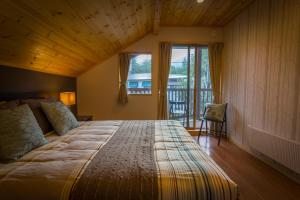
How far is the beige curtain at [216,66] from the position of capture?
4.25 m

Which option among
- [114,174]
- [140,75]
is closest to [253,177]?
[114,174]

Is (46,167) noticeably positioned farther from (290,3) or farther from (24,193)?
(290,3)

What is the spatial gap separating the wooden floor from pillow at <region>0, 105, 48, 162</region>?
6.40ft

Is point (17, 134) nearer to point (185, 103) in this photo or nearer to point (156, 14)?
point (156, 14)

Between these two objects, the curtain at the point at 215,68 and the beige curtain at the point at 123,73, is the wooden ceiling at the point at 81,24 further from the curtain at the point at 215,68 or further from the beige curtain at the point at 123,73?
the curtain at the point at 215,68

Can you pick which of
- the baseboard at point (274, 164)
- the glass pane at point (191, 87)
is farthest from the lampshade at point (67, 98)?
the baseboard at point (274, 164)

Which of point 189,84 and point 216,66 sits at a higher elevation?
point 216,66

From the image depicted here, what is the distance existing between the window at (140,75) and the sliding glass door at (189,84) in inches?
20.5

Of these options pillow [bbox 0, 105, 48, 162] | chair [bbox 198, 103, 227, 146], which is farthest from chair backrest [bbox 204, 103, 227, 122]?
pillow [bbox 0, 105, 48, 162]

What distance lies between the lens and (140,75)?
14.5 ft

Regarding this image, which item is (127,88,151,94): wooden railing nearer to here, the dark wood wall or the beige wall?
the beige wall

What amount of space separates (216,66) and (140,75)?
172 centimetres

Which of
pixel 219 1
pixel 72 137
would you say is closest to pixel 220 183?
pixel 72 137

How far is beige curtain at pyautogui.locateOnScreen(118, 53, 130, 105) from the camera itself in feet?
14.0
